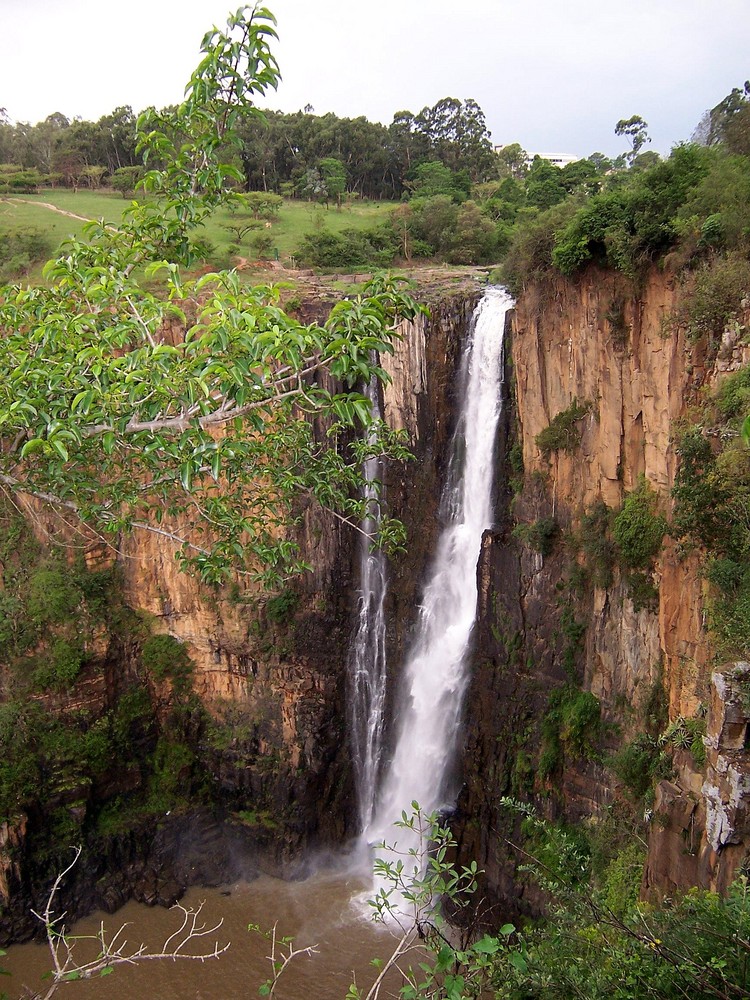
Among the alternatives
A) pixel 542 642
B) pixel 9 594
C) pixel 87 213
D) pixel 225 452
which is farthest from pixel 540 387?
pixel 87 213

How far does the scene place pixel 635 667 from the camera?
1170 centimetres

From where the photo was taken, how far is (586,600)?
42.2 ft

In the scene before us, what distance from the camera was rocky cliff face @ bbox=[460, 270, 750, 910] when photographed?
31.5 feet

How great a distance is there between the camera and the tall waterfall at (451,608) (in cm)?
1534

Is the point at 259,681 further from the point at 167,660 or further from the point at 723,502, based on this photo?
the point at 723,502

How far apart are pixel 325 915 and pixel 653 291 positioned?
13412 mm

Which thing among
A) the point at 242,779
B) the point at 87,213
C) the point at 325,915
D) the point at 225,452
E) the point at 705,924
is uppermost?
the point at 87,213

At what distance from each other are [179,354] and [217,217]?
26.4 metres

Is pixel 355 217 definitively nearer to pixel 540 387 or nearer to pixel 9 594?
pixel 540 387

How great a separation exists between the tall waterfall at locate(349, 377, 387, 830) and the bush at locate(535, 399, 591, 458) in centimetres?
427

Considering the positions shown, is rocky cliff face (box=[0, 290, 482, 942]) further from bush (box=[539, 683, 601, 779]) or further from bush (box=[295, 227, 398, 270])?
bush (box=[295, 227, 398, 270])

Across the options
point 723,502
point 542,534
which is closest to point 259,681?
point 542,534

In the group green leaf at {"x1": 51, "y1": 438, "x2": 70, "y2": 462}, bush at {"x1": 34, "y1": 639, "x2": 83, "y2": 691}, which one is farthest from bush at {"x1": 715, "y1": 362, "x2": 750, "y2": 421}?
bush at {"x1": 34, "y1": 639, "x2": 83, "y2": 691}

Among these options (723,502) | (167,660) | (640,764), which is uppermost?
(723,502)
